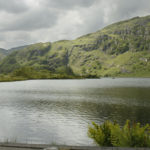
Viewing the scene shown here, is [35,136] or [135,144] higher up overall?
[135,144]

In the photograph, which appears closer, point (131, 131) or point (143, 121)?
point (131, 131)

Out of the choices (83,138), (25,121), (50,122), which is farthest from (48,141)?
(25,121)

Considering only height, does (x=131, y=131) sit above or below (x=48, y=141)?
above

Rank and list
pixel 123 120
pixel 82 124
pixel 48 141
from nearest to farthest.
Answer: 1. pixel 48 141
2. pixel 82 124
3. pixel 123 120

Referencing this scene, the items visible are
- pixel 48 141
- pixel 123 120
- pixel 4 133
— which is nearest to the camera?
pixel 48 141

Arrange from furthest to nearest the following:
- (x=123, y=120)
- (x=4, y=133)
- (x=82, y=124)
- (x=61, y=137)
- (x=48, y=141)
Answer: (x=123, y=120) → (x=82, y=124) → (x=4, y=133) → (x=61, y=137) → (x=48, y=141)

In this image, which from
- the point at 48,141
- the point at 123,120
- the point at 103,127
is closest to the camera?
the point at 103,127

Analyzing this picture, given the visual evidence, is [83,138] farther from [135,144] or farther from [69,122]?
[135,144]

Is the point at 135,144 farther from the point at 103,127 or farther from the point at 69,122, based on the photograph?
the point at 69,122

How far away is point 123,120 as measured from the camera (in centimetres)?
3819

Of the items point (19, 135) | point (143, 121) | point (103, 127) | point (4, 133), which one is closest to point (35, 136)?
point (19, 135)

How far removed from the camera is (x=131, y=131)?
14.2 meters

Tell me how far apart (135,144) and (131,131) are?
949mm

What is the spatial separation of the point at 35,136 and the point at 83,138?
24.0ft
